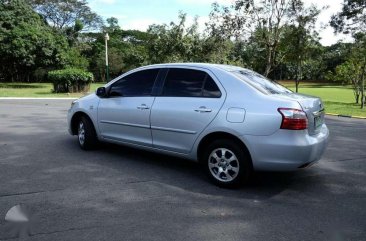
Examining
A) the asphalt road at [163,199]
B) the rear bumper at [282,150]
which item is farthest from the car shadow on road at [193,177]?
the rear bumper at [282,150]

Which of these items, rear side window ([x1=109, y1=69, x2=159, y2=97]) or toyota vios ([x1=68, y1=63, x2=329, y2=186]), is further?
rear side window ([x1=109, y1=69, x2=159, y2=97])

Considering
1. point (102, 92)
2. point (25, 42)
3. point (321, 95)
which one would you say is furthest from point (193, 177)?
point (321, 95)

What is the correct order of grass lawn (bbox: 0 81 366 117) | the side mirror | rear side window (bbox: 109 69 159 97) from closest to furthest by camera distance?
rear side window (bbox: 109 69 159 97) < the side mirror < grass lawn (bbox: 0 81 366 117)

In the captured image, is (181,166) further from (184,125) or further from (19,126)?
(19,126)

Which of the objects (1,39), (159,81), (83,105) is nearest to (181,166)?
(159,81)

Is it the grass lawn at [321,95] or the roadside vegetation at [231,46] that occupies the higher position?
the roadside vegetation at [231,46]

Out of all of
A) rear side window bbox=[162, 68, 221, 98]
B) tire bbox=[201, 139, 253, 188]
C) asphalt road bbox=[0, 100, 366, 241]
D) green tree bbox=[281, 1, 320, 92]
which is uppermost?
green tree bbox=[281, 1, 320, 92]

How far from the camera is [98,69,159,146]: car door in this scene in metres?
5.79

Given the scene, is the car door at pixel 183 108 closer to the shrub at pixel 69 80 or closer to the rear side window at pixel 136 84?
the rear side window at pixel 136 84

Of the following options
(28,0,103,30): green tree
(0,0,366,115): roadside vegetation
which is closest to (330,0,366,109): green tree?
(0,0,366,115): roadside vegetation

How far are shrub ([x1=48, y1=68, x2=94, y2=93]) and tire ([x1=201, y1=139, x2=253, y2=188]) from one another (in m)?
19.8

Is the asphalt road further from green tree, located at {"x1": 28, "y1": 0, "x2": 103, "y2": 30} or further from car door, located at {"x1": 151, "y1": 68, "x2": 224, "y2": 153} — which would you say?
green tree, located at {"x1": 28, "y1": 0, "x2": 103, "y2": 30}

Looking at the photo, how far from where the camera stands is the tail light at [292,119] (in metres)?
4.48

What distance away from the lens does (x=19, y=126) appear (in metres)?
9.82
